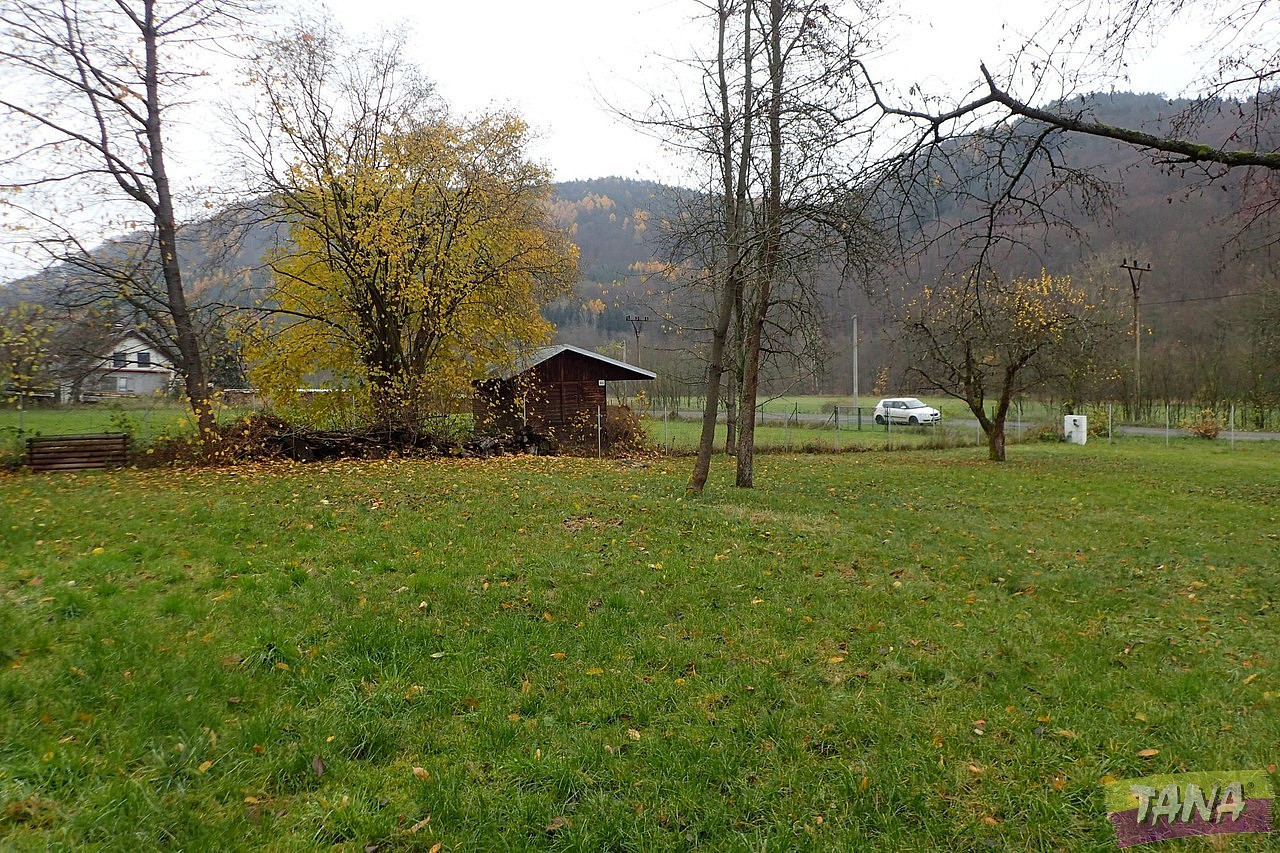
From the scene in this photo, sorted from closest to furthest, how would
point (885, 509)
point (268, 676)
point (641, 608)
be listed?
point (268, 676) < point (641, 608) < point (885, 509)

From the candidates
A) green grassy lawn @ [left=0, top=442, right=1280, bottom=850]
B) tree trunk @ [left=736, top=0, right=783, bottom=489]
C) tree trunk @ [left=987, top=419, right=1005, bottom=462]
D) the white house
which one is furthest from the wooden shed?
green grassy lawn @ [left=0, top=442, right=1280, bottom=850]

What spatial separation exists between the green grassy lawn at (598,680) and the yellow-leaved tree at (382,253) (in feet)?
32.4

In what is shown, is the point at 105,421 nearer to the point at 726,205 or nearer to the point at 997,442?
the point at 726,205

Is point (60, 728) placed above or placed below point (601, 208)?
below

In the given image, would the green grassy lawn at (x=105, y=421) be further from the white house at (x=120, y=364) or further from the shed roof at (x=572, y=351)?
the shed roof at (x=572, y=351)

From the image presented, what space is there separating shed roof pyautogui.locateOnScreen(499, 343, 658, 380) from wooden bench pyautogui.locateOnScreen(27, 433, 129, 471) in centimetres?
1001

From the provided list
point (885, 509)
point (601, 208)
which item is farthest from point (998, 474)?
point (601, 208)

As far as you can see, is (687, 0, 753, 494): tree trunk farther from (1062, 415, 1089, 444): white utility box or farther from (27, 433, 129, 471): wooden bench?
(1062, 415, 1089, 444): white utility box

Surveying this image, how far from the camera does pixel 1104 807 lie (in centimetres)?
279

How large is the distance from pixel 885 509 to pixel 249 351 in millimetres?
16001

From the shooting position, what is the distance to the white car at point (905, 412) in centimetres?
3947

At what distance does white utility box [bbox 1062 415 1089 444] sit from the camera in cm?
2780

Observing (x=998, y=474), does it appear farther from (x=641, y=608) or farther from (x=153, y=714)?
(x=153, y=714)

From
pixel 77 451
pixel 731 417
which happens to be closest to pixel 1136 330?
pixel 731 417
